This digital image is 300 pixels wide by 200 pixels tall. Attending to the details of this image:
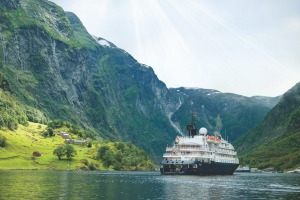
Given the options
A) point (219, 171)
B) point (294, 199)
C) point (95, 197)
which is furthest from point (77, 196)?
point (219, 171)

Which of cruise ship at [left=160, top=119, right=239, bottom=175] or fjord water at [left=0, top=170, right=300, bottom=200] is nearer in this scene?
fjord water at [left=0, top=170, right=300, bottom=200]

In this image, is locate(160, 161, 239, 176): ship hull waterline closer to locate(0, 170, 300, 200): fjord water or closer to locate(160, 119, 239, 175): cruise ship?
locate(160, 119, 239, 175): cruise ship

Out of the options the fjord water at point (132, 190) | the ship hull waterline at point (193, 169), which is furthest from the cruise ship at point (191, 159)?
the fjord water at point (132, 190)

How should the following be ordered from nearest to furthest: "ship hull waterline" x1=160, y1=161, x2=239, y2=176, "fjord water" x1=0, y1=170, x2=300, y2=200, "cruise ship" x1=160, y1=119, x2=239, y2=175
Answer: "fjord water" x1=0, y1=170, x2=300, y2=200, "ship hull waterline" x1=160, y1=161, x2=239, y2=176, "cruise ship" x1=160, y1=119, x2=239, y2=175

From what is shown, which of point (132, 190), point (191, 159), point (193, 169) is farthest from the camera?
point (191, 159)

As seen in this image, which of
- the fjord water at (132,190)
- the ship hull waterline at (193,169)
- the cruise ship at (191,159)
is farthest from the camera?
the cruise ship at (191,159)

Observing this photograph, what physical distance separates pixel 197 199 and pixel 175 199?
4299 millimetres

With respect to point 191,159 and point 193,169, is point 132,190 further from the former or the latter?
point 191,159

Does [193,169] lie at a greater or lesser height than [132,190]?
greater

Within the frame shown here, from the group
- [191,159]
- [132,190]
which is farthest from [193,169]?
[132,190]

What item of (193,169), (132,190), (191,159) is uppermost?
(191,159)

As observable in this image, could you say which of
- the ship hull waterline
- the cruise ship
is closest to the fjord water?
the ship hull waterline

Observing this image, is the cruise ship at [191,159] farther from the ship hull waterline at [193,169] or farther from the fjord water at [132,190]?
the fjord water at [132,190]

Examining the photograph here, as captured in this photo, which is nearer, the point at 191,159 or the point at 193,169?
the point at 193,169
